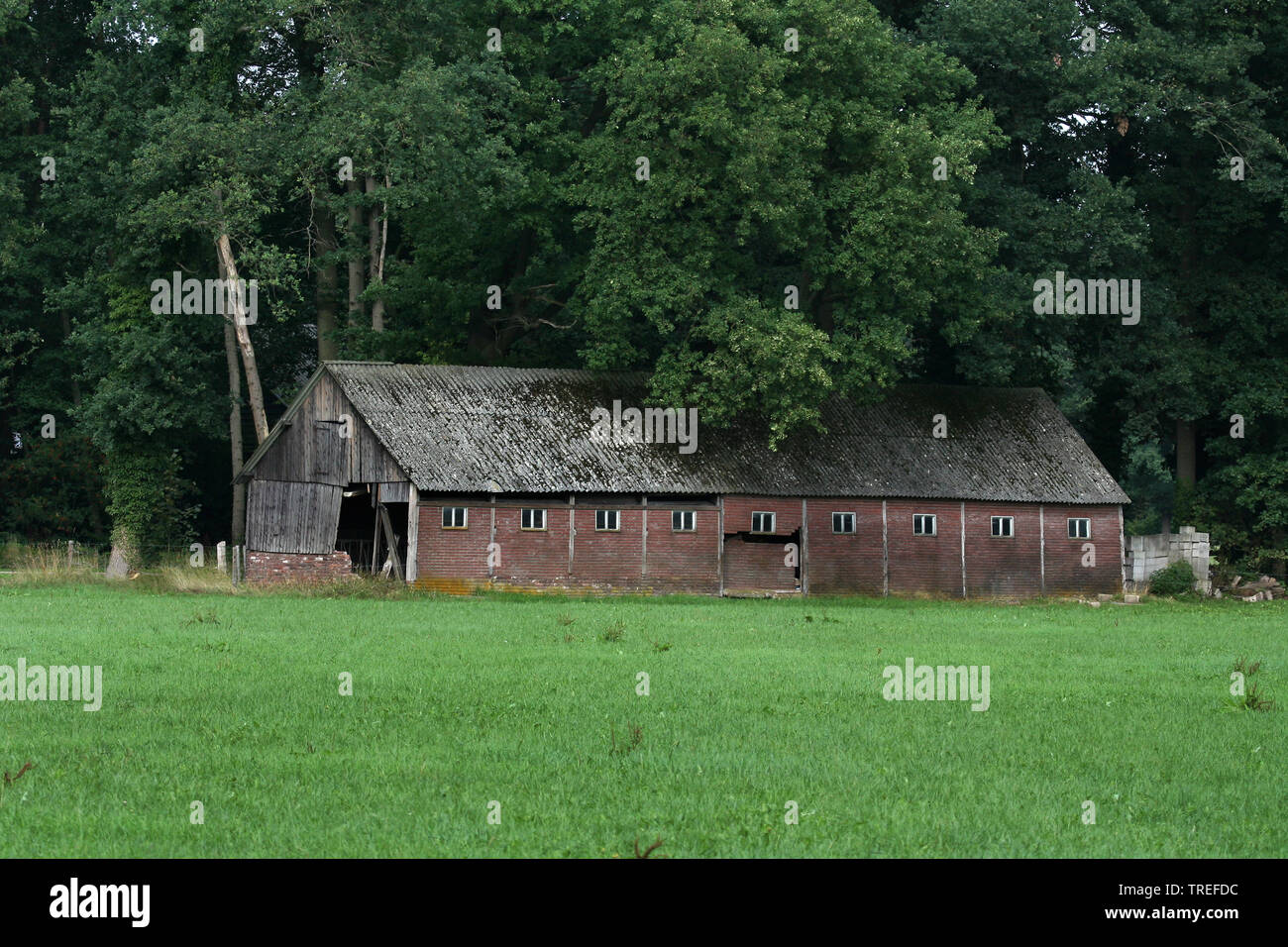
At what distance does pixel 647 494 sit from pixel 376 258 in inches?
596

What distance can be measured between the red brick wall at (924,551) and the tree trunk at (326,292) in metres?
20.9

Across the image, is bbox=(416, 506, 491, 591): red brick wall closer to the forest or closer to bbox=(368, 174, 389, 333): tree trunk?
the forest

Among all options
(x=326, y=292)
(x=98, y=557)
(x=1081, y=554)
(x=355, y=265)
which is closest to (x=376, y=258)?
(x=355, y=265)

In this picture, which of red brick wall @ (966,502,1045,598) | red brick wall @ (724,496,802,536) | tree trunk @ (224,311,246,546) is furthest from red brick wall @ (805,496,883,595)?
tree trunk @ (224,311,246,546)

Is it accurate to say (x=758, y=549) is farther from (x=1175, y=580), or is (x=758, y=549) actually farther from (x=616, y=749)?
(x=616, y=749)

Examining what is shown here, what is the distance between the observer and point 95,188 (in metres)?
56.8

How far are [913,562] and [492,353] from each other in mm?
17116

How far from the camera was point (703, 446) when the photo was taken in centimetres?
5116

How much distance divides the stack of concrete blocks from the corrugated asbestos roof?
90.2 inches

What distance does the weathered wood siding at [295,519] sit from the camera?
47.9m

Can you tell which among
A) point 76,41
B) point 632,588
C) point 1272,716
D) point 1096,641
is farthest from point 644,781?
point 76,41

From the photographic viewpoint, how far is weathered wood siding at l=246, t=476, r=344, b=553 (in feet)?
157
